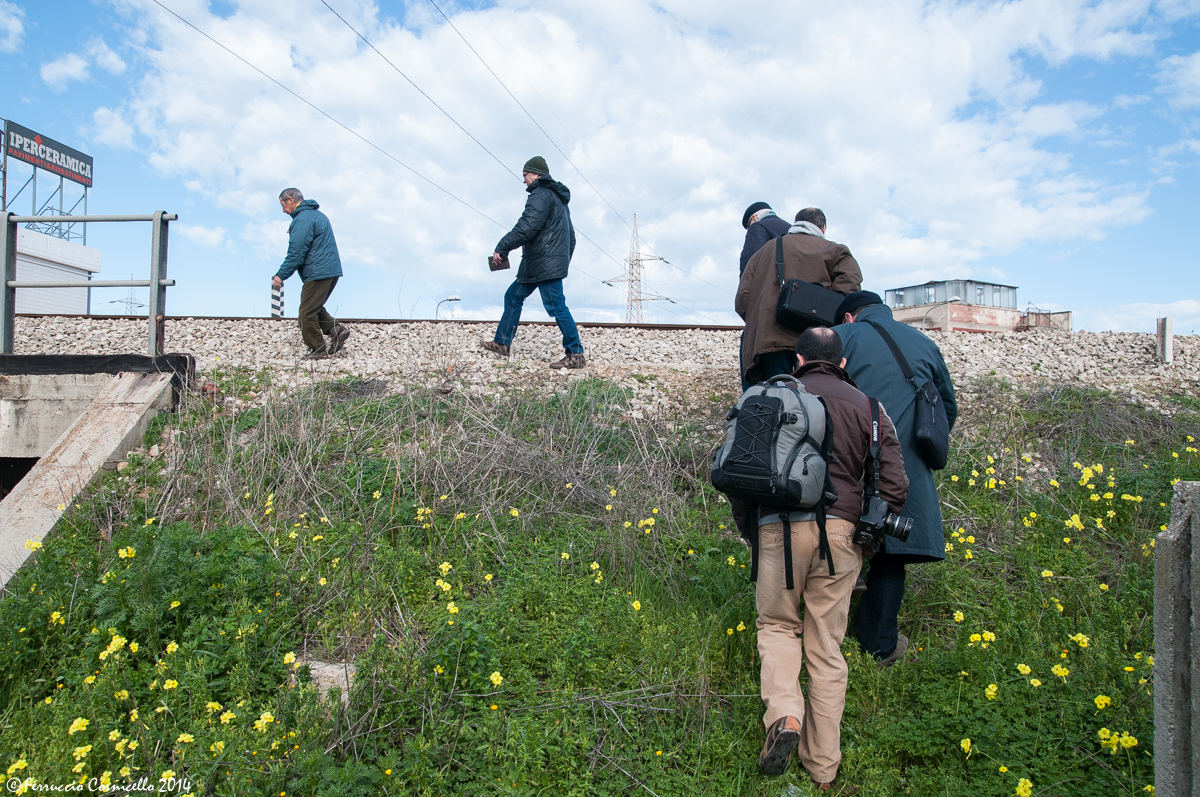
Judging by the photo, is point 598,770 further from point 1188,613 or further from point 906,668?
point 1188,613

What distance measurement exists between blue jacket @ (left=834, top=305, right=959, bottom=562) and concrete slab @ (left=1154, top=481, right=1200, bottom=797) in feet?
4.18

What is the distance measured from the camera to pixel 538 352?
28.4 ft

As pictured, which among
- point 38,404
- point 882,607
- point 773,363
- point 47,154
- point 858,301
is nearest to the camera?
point 882,607

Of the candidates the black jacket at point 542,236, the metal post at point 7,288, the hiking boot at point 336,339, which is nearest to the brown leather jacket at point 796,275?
the black jacket at point 542,236

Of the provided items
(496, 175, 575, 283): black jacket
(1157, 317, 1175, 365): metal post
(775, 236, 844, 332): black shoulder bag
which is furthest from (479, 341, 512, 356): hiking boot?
(1157, 317, 1175, 365): metal post

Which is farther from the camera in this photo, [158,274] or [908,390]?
[158,274]

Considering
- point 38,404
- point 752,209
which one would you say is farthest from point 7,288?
point 752,209

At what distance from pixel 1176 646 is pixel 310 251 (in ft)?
27.1

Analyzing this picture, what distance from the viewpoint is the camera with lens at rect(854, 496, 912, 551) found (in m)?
2.91

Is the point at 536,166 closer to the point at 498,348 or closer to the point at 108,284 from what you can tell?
the point at 498,348

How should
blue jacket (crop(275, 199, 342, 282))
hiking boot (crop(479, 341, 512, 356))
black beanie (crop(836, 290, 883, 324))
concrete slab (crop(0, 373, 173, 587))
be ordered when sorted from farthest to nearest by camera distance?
hiking boot (crop(479, 341, 512, 356)), blue jacket (crop(275, 199, 342, 282)), concrete slab (crop(0, 373, 173, 587)), black beanie (crop(836, 290, 883, 324))

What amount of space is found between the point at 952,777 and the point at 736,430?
5.71 ft

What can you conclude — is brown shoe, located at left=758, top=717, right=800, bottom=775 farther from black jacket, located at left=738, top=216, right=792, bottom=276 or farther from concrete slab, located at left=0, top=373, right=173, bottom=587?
concrete slab, located at left=0, top=373, right=173, bottom=587

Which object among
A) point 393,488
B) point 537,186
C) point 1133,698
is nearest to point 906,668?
point 1133,698
